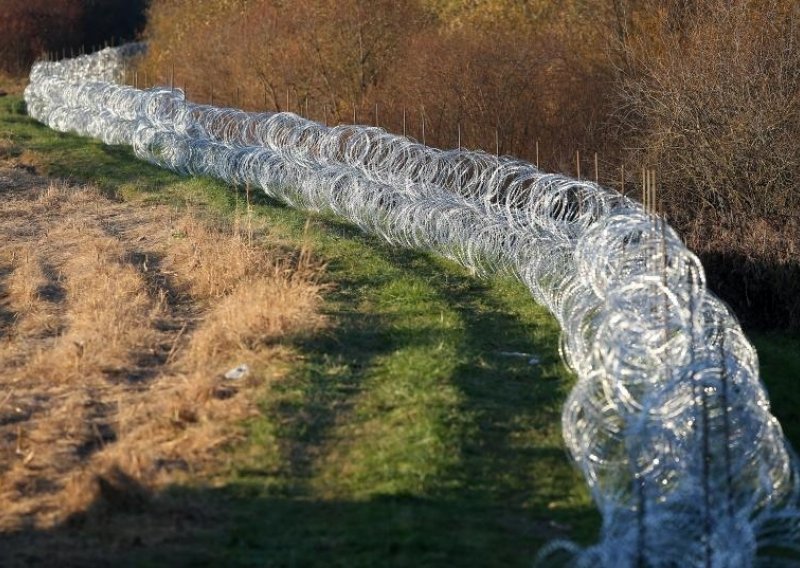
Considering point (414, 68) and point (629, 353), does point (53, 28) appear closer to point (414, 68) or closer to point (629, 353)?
point (414, 68)

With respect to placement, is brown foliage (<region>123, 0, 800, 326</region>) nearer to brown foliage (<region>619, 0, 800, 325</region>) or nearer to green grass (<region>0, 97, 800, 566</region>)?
brown foliage (<region>619, 0, 800, 325</region>)

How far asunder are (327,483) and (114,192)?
1460 cm

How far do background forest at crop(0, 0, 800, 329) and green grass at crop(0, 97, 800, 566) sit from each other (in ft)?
14.2

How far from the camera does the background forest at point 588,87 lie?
18422 mm

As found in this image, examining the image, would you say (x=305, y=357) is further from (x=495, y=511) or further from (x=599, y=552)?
(x=599, y=552)

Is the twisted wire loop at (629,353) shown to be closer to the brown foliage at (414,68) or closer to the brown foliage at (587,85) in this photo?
the brown foliage at (587,85)

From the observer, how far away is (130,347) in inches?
460

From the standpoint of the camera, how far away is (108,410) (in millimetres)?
10078

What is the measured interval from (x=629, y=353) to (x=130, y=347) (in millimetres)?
4964

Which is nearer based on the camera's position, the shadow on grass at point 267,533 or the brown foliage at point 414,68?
the shadow on grass at point 267,533

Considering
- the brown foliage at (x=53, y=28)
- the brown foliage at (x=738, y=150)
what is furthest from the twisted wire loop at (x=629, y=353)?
the brown foliage at (x=53, y=28)

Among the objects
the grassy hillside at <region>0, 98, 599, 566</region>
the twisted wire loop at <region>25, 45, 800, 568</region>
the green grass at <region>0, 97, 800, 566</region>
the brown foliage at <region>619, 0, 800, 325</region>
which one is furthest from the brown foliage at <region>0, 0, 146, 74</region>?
the grassy hillside at <region>0, 98, 599, 566</region>

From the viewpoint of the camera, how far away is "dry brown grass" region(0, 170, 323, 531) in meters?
8.69

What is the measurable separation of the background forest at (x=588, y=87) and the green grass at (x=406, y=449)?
14.2 feet
